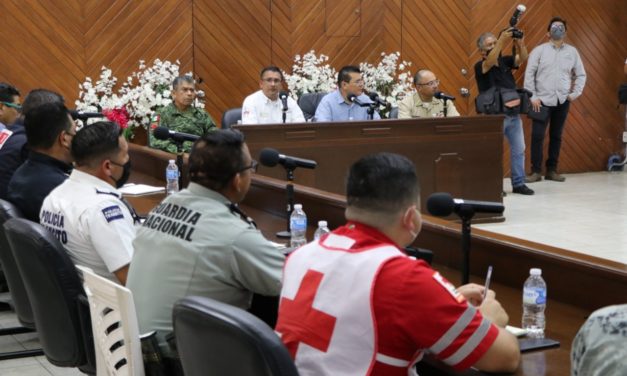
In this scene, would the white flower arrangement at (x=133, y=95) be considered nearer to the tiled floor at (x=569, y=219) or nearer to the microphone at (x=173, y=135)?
the tiled floor at (x=569, y=219)

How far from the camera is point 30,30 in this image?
29.9 feet

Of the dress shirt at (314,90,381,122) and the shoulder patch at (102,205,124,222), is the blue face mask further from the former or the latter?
the shoulder patch at (102,205,124,222)

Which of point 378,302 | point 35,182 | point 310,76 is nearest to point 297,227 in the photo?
point 35,182

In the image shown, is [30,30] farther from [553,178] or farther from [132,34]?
[553,178]

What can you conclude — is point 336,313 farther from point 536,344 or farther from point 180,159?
point 180,159

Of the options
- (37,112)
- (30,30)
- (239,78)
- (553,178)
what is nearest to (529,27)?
(553,178)

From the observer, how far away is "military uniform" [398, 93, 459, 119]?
8.59 metres

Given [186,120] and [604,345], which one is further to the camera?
[186,120]

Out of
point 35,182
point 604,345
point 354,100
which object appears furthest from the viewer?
point 354,100

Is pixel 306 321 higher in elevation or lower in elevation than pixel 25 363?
higher

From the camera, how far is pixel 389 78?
10.0m

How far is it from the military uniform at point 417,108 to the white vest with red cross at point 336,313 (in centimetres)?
636

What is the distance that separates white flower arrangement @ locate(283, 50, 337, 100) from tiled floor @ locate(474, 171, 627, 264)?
221cm

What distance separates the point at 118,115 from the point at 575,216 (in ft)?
14.1
